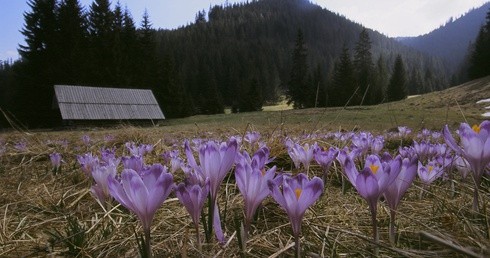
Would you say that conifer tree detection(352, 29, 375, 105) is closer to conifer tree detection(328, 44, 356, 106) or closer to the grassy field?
conifer tree detection(328, 44, 356, 106)

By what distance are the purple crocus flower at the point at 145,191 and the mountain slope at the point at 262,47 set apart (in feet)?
171

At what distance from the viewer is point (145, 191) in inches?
32.5

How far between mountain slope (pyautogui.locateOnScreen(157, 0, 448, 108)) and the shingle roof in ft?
80.5

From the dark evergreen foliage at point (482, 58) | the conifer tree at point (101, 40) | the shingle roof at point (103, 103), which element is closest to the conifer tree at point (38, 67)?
the conifer tree at point (101, 40)

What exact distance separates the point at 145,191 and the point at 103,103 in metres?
27.8

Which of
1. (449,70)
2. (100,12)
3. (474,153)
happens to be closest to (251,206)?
(474,153)

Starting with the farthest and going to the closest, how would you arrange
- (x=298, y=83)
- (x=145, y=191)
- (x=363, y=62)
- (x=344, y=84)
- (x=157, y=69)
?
(x=363, y=62)
(x=298, y=83)
(x=344, y=84)
(x=157, y=69)
(x=145, y=191)

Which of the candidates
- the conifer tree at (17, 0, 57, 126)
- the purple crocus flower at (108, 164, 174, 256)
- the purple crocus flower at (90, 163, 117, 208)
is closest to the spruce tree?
the conifer tree at (17, 0, 57, 126)

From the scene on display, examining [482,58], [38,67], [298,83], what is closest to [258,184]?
[38,67]

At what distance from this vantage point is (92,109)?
1021 inches

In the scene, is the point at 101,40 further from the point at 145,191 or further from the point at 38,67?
the point at 145,191

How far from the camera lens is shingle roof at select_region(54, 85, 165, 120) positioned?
25156 mm

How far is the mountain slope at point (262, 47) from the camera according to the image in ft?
274

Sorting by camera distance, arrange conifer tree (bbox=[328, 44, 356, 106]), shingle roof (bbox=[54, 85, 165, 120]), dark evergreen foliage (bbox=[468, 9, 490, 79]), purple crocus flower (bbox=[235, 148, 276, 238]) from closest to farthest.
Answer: purple crocus flower (bbox=[235, 148, 276, 238]), shingle roof (bbox=[54, 85, 165, 120]), dark evergreen foliage (bbox=[468, 9, 490, 79]), conifer tree (bbox=[328, 44, 356, 106])
